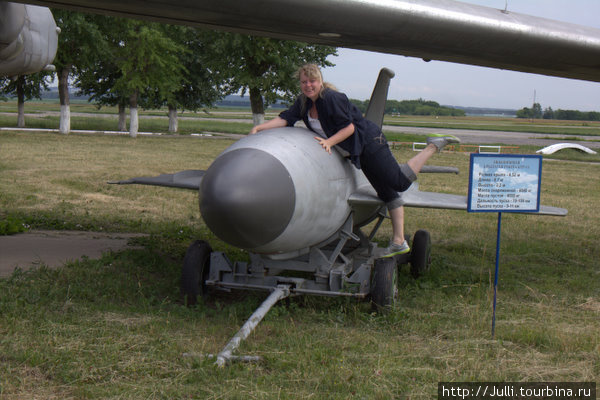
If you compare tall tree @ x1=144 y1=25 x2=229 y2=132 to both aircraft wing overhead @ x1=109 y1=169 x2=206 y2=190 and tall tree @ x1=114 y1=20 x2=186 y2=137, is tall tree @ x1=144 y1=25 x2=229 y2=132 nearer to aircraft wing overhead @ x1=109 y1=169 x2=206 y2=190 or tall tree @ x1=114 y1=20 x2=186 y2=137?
tall tree @ x1=114 y1=20 x2=186 y2=137

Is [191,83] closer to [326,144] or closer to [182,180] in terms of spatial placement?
[182,180]

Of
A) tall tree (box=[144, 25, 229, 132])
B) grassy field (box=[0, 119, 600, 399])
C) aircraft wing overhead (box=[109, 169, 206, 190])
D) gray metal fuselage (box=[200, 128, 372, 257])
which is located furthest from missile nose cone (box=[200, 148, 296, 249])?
tall tree (box=[144, 25, 229, 132])

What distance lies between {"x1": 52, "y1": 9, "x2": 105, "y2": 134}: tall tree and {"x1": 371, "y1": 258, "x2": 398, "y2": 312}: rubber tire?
2271 cm

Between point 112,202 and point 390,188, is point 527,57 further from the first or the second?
point 112,202

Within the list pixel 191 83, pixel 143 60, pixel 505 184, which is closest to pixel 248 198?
pixel 505 184

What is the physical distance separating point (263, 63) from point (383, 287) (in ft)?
82.7

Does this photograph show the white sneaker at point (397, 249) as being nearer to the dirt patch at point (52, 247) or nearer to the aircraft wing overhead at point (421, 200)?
the aircraft wing overhead at point (421, 200)

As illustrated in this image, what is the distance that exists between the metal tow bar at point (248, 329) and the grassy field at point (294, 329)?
0.08 m

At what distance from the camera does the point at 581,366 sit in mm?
4266

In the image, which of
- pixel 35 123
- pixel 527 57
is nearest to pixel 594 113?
pixel 35 123

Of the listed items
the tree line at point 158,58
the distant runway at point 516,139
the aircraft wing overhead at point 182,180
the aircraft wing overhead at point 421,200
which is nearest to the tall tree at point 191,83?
the tree line at point 158,58

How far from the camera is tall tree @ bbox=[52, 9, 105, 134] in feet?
82.9

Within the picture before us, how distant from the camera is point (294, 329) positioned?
4.95 m

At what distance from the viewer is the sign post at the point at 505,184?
5.03 m
